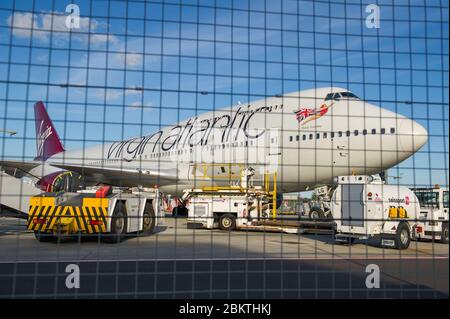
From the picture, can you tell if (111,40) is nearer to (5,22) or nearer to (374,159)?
(5,22)

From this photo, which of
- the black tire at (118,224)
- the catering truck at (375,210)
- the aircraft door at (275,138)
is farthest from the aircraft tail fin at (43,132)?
the catering truck at (375,210)

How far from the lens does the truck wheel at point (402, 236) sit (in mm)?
11531

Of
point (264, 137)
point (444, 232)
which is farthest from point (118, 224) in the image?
point (444, 232)

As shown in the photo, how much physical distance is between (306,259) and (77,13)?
23.0ft

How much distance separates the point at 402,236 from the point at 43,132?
10051 mm

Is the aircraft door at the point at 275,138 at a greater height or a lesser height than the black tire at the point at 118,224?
greater

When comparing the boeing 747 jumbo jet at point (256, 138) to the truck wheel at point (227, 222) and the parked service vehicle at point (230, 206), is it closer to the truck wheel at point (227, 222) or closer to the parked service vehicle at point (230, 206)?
the parked service vehicle at point (230, 206)

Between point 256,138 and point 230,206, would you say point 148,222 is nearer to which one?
point 230,206

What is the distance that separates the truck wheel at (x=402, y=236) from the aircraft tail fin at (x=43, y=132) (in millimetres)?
9556

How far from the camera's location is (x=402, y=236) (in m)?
11.8

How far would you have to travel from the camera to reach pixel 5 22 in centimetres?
461

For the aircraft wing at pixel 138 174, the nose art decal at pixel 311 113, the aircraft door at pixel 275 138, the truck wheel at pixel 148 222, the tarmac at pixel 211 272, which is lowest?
the tarmac at pixel 211 272

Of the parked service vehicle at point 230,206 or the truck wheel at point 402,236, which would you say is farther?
the parked service vehicle at point 230,206
